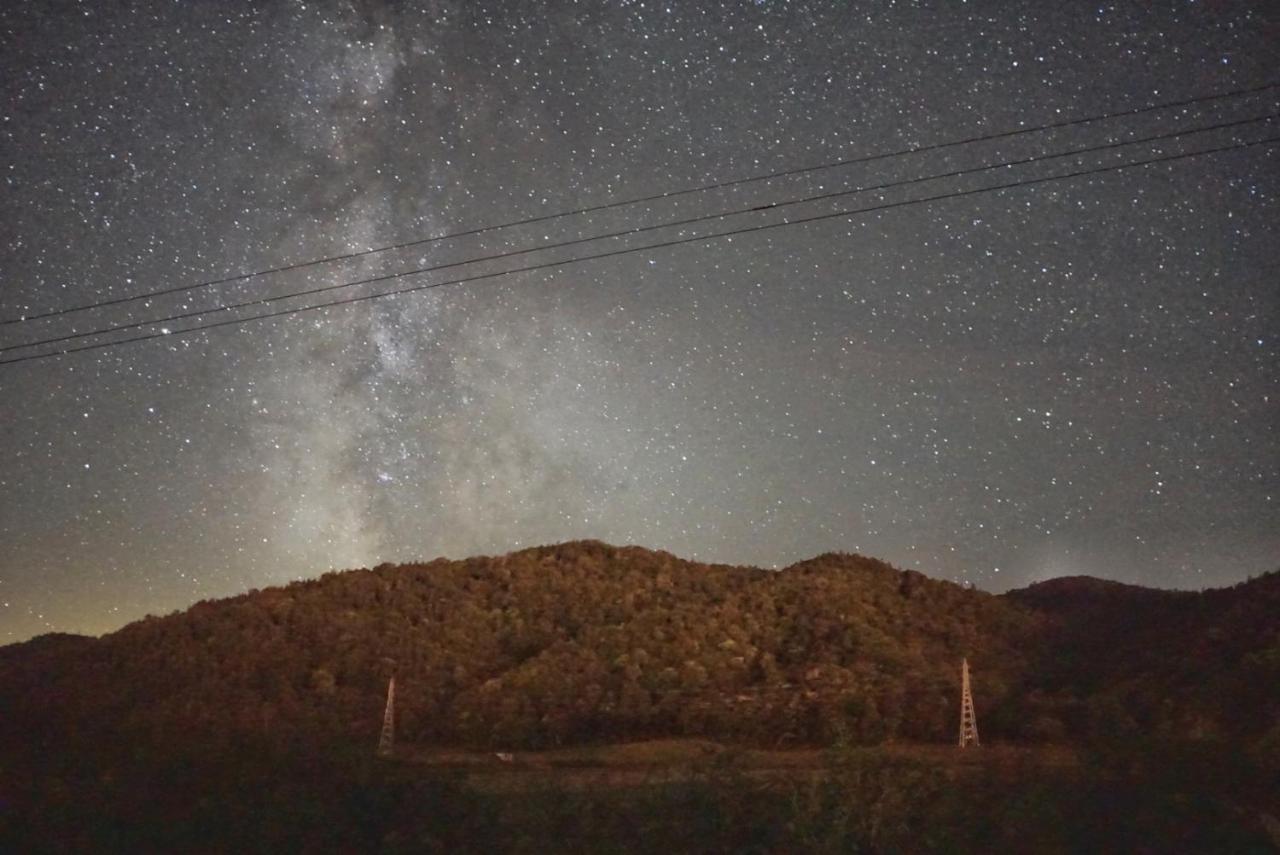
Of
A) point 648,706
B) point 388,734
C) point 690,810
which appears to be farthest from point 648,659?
point 690,810

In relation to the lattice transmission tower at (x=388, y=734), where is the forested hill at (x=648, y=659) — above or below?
above

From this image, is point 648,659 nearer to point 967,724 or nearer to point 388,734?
point 388,734

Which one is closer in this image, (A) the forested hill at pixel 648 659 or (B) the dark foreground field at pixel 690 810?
(B) the dark foreground field at pixel 690 810

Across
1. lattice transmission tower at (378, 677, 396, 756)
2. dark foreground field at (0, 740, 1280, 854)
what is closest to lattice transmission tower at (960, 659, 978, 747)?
dark foreground field at (0, 740, 1280, 854)

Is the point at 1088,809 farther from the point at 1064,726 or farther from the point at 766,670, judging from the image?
the point at 766,670

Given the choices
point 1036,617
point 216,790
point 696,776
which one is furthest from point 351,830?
point 1036,617

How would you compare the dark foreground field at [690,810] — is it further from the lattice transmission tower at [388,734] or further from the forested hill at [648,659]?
the lattice transmission tower at [388,734]

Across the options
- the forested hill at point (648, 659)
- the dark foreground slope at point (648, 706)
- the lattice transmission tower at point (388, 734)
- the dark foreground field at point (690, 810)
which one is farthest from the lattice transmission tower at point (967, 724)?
the lattice transmission tower at point (388, 734)
